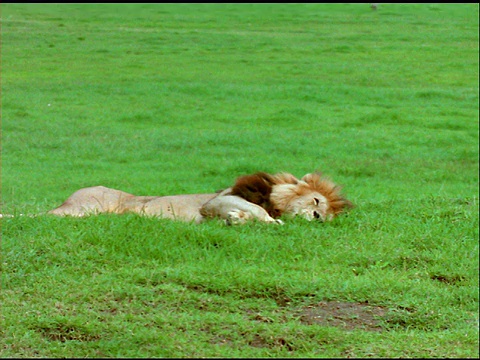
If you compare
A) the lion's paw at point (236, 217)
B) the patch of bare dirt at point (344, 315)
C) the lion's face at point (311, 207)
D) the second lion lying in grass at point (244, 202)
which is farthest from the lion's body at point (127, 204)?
the patch of bare dirt at point (344, 315)

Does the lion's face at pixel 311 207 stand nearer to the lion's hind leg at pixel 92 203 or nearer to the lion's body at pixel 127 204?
the lion's body at pixel 127 204

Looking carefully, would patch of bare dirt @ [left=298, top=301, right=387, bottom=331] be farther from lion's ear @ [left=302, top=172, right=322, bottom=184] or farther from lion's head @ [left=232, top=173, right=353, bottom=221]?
lion's ear @ [left=302, top=172, right=322, bottom=184]

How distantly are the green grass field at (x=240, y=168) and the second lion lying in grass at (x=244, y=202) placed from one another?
0.28m

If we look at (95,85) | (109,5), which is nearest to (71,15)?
(109,5)

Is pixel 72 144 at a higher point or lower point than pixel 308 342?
lower

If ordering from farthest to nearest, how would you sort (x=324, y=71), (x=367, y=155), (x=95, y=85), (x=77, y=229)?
(x=324, y=71) → (x=95, y=85) → (x=367, y=155) → (x=77, y=229)

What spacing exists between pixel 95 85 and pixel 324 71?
6.31m

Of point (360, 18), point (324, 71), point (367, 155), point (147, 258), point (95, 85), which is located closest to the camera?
point (147, 258)

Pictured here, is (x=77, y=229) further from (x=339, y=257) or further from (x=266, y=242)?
(x=339, y=257)

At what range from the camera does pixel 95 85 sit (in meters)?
19.7

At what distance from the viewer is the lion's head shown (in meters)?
7.04

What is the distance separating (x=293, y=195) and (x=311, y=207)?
10.7 inches

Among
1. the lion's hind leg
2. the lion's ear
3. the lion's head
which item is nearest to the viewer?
the lion's head

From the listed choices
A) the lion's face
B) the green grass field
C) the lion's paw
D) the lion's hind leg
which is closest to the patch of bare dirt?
the green grass field
